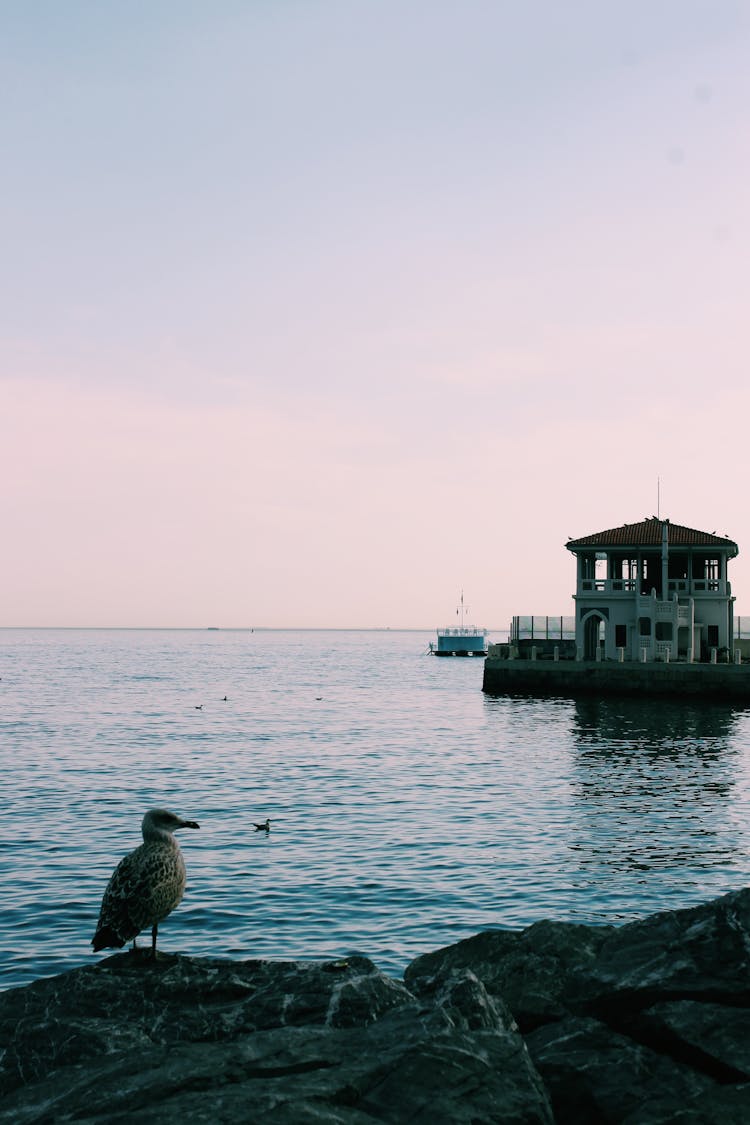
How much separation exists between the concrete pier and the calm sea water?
1303mm

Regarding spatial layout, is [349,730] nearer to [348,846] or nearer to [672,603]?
[672,603]

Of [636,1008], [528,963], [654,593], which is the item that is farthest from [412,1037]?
[654,593]

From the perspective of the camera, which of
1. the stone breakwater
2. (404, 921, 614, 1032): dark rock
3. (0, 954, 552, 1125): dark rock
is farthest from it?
(404, 921, 614, 1032): dark rock

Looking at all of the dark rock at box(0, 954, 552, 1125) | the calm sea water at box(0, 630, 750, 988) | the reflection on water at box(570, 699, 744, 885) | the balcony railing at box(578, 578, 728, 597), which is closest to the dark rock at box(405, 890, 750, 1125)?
the dark rock at box(0, 954, 552, 1125)

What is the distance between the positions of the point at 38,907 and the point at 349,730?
1327 inches

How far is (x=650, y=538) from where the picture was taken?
6238cm

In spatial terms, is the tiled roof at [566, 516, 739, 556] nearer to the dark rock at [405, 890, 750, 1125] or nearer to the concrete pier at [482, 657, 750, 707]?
the concrete pier at [482, 657, 750, 707]

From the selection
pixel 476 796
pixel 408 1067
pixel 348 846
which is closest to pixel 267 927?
pixel 348 846

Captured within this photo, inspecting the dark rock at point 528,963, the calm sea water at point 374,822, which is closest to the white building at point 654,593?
the calm sea water at point 374,822

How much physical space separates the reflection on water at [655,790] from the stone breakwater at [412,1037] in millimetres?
10753

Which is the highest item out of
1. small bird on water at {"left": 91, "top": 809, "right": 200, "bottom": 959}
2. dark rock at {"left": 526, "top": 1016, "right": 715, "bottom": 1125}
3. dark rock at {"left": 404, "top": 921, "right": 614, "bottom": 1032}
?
small bird on water at {"left": 91, "top": 809, "right": 200, "bottom": 959}

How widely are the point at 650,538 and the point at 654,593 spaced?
4310 mm

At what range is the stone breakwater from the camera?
619 cm

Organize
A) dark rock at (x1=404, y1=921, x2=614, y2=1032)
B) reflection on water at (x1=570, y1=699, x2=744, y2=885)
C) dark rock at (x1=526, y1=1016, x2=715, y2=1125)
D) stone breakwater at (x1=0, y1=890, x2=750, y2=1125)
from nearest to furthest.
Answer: stone breakwater at (x1=0, y1=890, x2=750, y2=1125) → dark rock at (x1=526, y1=1016, x2=715, y2=1125) → dark rock at (x1=404, y1=921, x2=614, y2=1032) → reflection on water at (x1=570, y1=699, x2=744, y2=885)
